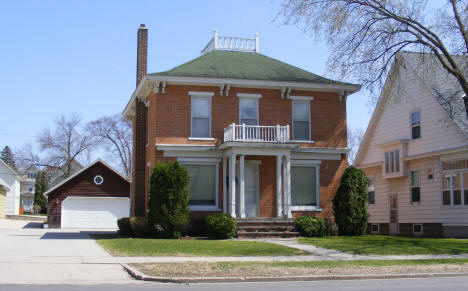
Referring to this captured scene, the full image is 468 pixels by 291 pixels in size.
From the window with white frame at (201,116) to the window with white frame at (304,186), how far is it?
4.57 m

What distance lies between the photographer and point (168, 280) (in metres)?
12.3

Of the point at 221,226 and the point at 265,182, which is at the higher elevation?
the point at 265,182

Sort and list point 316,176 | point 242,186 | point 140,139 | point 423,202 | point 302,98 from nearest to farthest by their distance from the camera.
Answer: point 242,186 < point 316,176 < point 302,98 < point 423,202 < point 140,139

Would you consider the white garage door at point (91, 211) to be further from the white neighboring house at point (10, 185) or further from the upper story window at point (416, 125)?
the white neighboring house at point (10, 185)

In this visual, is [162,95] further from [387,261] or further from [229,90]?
[387,261]

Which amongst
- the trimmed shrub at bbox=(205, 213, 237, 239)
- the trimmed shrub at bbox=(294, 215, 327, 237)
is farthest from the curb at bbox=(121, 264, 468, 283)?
the trimmed shrub at bbox=(294, 215, 327, 237)

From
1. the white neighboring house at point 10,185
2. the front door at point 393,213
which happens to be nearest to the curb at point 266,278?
the front door at point 393,213

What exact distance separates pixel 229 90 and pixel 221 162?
342 cm

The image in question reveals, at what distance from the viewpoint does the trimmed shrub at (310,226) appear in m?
24.0

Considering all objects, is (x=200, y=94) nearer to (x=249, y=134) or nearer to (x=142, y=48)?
(x=249, y=134)

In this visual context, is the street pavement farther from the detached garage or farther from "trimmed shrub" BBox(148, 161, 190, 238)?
the detached garage

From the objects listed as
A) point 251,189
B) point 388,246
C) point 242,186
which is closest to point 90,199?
point 251,189

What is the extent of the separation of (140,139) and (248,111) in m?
6.25

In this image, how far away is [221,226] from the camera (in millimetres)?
22781
